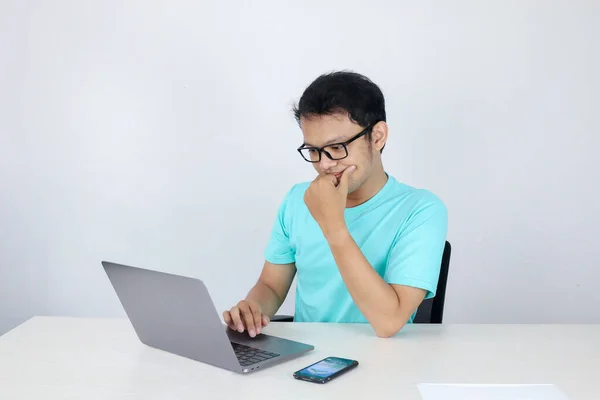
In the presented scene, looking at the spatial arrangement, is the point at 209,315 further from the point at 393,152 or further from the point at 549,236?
the point at 549,236

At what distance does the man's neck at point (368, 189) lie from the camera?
6.19 feet

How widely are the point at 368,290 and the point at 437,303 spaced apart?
0.40m

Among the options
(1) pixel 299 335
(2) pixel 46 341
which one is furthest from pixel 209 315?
(2) pixel 46 341

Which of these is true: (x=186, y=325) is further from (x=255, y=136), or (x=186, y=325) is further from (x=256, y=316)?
(x=255, y=136)

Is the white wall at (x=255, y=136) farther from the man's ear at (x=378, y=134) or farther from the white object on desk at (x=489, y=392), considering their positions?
the white object on desk at (x=489, y=392)

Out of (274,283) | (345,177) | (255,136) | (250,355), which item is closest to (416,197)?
(345,177)

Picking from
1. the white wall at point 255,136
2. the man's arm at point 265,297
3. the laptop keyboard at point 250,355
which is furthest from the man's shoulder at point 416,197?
the white wall at point 255,136

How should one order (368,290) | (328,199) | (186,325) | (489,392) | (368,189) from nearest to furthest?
(489,392) < (186,325) < (368,290) < (328,199) < (368,189)

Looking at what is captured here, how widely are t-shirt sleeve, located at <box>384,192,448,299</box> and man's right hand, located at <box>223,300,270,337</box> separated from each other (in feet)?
1.13

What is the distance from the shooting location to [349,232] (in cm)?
180

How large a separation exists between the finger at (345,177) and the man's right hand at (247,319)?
377mm

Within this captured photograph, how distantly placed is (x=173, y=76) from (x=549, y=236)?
177 cm

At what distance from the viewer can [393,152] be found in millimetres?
2854

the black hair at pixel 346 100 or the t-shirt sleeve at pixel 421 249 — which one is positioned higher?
the black hair at pixel 346 100
